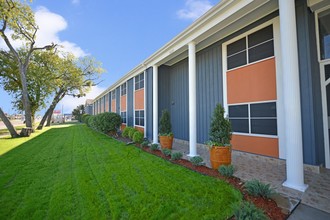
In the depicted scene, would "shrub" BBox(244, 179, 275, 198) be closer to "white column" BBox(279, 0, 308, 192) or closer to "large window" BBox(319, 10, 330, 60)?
"white column" BBox(279, 0, 308, 192)

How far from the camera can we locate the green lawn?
2889 mm

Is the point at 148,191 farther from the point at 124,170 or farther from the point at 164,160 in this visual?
the point at 164,160

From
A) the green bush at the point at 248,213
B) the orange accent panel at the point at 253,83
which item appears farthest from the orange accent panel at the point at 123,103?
the green bush at the point at 248,213

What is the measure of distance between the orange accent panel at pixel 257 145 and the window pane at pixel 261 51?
2850 mm

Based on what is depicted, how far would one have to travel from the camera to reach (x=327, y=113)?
4668 mm

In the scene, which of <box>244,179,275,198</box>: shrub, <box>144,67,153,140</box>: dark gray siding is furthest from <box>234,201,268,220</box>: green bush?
<box>144,67,153,140</box>: dark gray siding

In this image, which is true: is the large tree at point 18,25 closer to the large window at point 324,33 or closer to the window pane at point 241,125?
the window pane at point 241,125

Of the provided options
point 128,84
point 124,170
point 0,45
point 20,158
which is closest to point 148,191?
point 124,170

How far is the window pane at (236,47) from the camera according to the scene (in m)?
6.37

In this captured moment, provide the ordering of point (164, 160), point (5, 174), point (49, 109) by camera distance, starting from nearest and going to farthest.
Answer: point (5, 174) < point (164, 160) < point (49, 109)

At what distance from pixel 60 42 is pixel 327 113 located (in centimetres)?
2207

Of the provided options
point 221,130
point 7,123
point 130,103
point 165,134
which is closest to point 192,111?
point 221,130

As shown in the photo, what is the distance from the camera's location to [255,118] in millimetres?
5906

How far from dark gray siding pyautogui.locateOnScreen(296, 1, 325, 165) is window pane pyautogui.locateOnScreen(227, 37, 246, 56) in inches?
71.1
